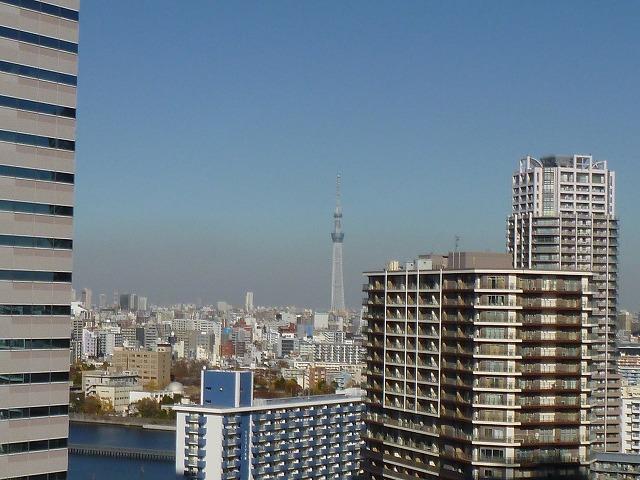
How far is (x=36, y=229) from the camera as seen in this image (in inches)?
293

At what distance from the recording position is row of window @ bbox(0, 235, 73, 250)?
728cm

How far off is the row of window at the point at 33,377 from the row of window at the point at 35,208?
1.05 meters

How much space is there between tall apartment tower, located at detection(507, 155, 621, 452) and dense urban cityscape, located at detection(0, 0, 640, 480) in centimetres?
2

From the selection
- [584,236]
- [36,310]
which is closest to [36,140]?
[36,310]

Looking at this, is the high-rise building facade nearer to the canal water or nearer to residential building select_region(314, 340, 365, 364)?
the canal water

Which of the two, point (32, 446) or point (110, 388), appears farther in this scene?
point (110, 388)

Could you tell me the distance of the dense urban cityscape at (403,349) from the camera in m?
7.35

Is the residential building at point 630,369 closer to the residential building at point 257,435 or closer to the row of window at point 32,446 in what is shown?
the residential building at point 257,435

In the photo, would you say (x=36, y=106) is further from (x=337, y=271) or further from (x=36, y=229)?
(x=337, y=271)

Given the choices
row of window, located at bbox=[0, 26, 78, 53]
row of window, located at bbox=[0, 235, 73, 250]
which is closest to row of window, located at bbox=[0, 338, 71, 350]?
row of window, located at bbox=[0, 235, 73, 250]

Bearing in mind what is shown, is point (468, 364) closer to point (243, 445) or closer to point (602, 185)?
point (243, 445)

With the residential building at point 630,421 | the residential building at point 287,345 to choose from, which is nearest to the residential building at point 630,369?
the residential building at point 630,421

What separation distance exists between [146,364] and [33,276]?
33.1 m

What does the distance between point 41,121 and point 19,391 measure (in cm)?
174
